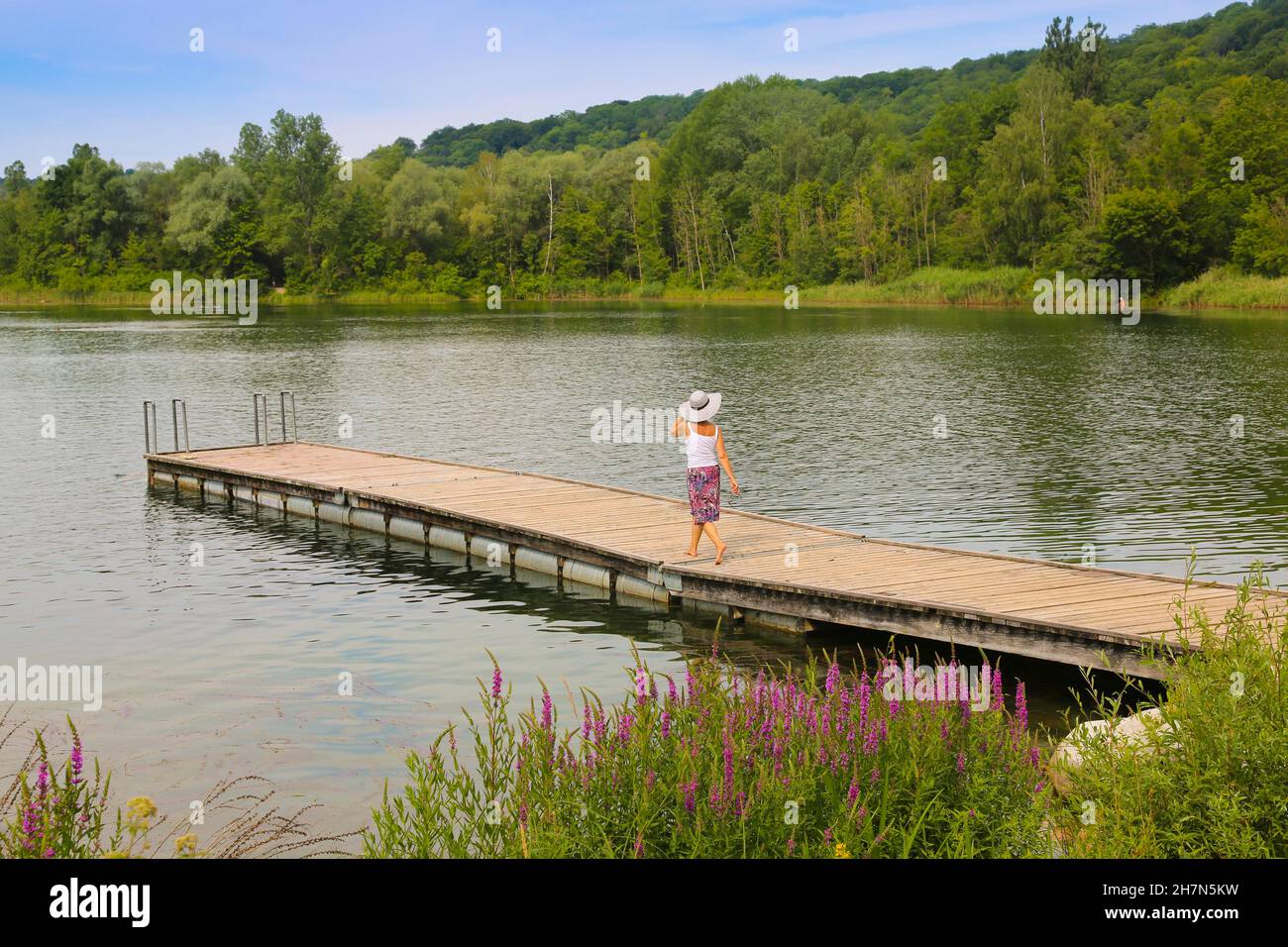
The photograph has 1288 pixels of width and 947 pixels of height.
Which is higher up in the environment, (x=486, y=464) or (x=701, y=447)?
(x=701, y=447)

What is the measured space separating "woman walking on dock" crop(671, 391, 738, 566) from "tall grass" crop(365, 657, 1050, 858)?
847 centimetres

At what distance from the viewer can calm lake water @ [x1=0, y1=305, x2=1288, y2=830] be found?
1423 centimetres

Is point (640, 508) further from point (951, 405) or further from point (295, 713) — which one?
point (951, 405)

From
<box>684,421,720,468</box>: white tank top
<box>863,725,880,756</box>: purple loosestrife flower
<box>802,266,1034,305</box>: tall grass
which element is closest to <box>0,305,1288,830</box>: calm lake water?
<box>684,421,720,468</box>: white tank top

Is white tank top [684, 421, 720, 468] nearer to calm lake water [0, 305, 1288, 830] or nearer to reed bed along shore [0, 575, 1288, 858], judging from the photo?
calm lake water [0, 305, 1288, 830]

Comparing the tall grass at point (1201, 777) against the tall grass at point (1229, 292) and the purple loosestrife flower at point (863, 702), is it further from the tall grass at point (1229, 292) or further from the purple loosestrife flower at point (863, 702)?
the tall grass at point (1229, 292)

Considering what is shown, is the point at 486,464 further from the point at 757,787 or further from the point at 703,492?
the point at 757,787

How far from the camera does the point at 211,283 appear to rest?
144 meters

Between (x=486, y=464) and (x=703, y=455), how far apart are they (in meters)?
16.5

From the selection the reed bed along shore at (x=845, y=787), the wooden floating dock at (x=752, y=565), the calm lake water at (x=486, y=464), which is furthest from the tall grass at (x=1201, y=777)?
the calm lake water at (x=486, y=464)

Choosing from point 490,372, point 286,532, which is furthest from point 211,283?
point 286,532

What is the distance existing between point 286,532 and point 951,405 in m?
24.8

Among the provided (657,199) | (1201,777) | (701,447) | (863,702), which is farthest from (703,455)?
(657,199)

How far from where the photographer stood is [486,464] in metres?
32.7
